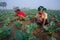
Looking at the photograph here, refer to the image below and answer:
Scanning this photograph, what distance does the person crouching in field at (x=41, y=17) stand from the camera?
1442 millimetres

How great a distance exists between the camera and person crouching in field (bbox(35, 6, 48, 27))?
4.73 feet

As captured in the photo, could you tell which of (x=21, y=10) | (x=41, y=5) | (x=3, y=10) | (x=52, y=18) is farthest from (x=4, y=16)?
(x=52, y=18)

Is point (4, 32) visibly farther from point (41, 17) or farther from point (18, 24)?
point (41, 17)

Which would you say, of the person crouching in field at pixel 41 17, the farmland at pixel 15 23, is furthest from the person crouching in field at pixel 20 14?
the person crouching in field at pixel 41 17

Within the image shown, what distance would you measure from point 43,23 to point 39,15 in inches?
3.8

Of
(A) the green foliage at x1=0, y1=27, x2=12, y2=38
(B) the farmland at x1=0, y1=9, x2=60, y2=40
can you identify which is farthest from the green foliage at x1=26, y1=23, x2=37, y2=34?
(A) the green foliage at x1=0, y1=27, x2=12, y2=38

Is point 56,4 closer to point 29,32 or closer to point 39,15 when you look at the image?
point 39,15

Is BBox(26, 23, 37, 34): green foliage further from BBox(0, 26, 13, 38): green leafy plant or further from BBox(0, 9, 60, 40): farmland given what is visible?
BBox(0, 26, 13, 38): green leafy plant

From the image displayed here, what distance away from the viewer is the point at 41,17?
1468mm

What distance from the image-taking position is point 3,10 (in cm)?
146

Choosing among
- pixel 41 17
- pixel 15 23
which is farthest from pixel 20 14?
pixel 41 17

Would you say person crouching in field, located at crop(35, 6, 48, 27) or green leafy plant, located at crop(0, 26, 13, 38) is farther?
person crouching in field, located at crop(35, 6, 48, 27)

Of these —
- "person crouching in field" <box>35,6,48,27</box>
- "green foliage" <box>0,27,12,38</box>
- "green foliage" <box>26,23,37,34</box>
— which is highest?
"person crouching in field" <box>35,6,48,27</box>

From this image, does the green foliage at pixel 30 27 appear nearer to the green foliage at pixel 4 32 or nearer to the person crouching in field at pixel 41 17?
the person crouching in field at pixel 41 17
